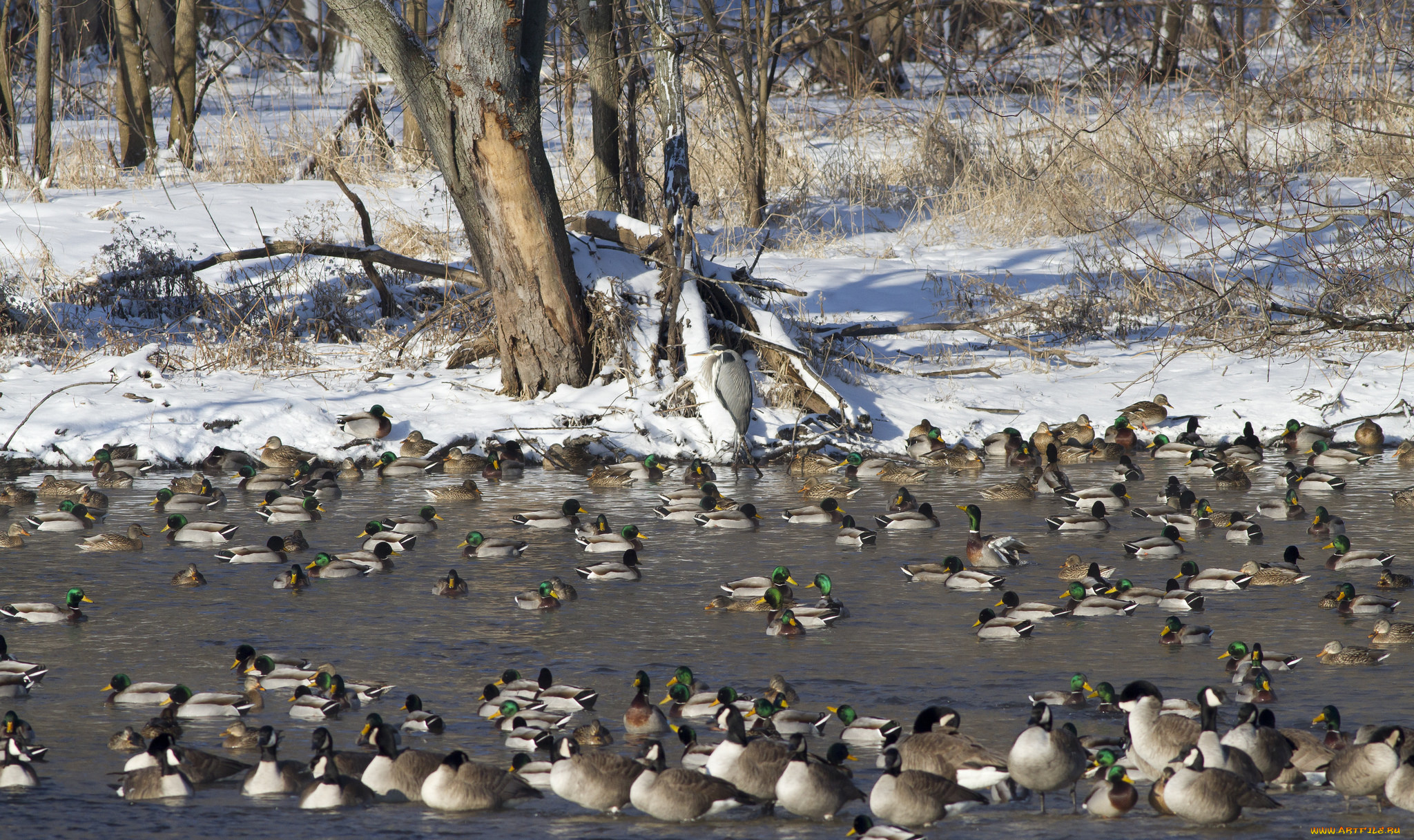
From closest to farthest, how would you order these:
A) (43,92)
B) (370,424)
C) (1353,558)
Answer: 1. (1353,558)
2. (370,424)
3. (43,92)

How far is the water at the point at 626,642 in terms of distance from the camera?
593 centimetres

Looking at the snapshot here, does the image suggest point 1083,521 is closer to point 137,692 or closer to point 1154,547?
point 1154,547

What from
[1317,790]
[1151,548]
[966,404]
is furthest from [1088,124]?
[1317,790]

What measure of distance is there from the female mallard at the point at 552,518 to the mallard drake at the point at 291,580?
221 centimetres

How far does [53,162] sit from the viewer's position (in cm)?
2159

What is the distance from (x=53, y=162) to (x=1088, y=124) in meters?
16.1

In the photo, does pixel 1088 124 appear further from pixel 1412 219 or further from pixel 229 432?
pixel 229 432

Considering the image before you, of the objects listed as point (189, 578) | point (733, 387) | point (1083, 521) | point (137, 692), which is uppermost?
point (733, 387)

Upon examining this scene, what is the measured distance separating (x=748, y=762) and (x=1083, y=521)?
6.06 meters

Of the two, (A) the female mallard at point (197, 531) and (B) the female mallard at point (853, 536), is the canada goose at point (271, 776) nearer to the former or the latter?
(A) the female mallard at point (197, 531)

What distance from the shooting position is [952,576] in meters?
9.69

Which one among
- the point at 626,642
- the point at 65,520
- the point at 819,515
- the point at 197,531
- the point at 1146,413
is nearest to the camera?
the point at 626,642

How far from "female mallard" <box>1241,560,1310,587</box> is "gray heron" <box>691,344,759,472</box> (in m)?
5.33

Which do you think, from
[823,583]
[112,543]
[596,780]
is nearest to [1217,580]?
[823,583]
